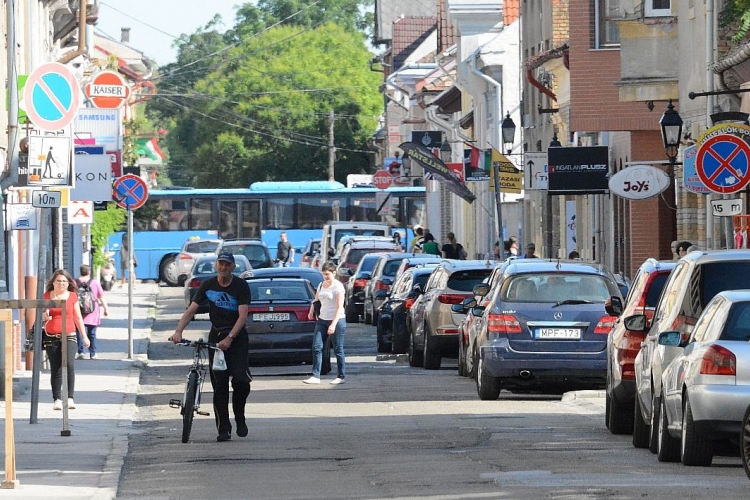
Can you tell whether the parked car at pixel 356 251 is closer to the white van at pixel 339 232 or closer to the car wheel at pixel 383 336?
the white van at pixel 339 232

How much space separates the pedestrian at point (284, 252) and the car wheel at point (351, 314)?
689 inches

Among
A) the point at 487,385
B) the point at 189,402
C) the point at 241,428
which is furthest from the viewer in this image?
the point at 487,385

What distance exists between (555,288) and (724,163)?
7.98ft

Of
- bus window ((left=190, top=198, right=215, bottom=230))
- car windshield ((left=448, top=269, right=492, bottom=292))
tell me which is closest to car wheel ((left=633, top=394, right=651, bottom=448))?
car windshield ((left=448, top=269, right=492, bottom=292))

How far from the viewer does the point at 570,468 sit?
43.8 feet

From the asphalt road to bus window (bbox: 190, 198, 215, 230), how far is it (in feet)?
149

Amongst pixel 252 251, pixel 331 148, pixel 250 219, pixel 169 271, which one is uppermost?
pixel 331 148

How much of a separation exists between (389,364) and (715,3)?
709 cm

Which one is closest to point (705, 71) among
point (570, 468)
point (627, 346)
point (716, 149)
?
point (716, 149)

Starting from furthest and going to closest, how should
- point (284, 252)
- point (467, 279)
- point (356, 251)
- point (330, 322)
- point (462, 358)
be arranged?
point (284, 252) → point (356, 251) → point (467, 279) → point (462, 358) → point (330, 322)

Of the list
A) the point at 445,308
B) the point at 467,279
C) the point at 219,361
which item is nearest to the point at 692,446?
the point at 219,361

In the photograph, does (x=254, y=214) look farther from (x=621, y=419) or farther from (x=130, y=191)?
(x=621, y=419)

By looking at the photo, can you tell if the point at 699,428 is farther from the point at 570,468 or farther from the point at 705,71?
the point at 705,71

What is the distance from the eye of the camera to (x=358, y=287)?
42.5m
